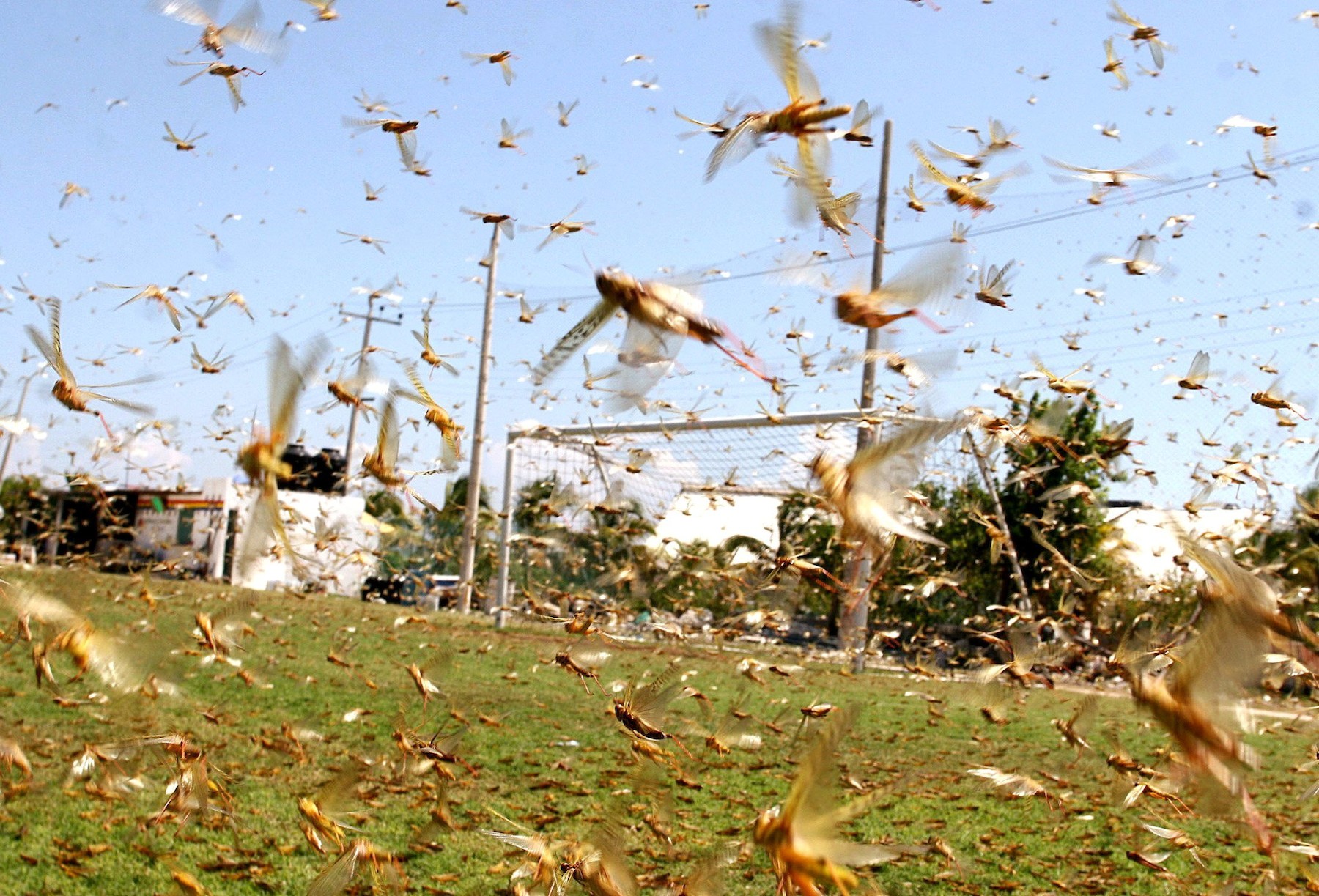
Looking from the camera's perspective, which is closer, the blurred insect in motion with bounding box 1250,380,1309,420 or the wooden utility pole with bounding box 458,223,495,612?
the blurred insect in motion with bounding box 1250,380,1309,420

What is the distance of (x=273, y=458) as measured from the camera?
173cm

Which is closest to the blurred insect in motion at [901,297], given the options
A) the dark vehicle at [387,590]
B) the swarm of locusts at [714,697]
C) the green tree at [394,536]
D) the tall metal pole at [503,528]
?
the swarm of locusts at [714,697]

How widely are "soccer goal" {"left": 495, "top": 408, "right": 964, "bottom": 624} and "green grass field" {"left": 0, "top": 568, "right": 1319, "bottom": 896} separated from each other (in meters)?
0.81

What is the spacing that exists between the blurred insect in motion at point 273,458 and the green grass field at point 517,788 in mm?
250

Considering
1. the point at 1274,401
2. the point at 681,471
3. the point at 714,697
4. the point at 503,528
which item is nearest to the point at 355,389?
the point at 1274,401

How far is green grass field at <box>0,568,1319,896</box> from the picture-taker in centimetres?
343

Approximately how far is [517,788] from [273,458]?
11.5 ft

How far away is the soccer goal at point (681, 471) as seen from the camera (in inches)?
145

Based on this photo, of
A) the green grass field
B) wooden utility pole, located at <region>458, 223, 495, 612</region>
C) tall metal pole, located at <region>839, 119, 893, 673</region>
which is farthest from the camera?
wooden utility pole, located at <region>458, 223, 495, 612</region>

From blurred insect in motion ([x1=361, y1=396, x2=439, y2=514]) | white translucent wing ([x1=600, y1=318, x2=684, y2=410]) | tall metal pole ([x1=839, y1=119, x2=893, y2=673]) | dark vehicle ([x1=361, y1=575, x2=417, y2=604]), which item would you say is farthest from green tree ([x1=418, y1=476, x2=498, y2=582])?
white translucent wing ([x1=600, y1=318, x2=684, y2=410])

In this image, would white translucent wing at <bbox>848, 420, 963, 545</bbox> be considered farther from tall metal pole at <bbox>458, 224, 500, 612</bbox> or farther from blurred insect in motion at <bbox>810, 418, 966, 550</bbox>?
tall metal pole at <bbox>458, 224, 500, 612</bbox>

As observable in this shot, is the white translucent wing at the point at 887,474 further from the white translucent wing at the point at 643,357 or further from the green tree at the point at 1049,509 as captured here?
the green tree at the point at 1049,509

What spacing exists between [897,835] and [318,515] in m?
2.98

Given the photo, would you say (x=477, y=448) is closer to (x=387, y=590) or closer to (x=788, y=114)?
(x=387, y=590)
